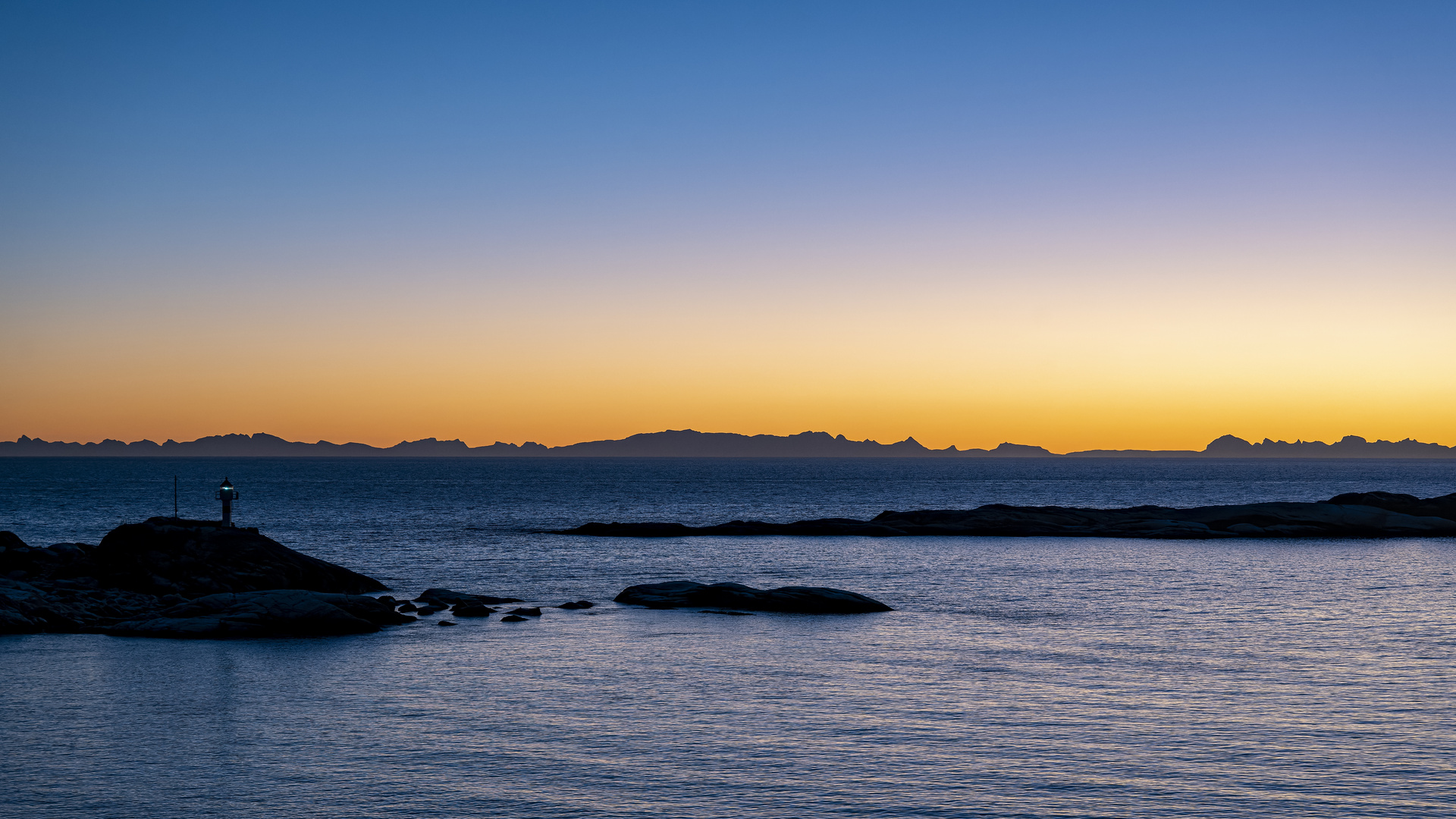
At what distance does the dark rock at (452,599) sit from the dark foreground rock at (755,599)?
16.6 feet

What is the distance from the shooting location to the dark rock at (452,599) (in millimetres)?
46094

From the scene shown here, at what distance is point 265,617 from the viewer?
3884cm

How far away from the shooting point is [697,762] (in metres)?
20.9

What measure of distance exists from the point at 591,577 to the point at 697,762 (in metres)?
38.9

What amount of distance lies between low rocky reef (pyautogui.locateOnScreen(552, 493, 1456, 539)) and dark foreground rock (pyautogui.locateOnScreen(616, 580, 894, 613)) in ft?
144

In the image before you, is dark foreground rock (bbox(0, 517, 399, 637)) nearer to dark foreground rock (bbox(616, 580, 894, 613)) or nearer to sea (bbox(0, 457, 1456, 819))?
sea (bbox(0, 457, 1456, 819))

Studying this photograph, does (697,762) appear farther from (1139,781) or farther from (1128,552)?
(1128,552)

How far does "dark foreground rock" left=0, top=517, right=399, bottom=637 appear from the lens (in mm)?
38594

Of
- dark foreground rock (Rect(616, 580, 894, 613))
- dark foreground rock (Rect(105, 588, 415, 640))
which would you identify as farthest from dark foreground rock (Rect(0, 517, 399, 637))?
dark foreground rock (Rect(616, 580, 894, 613))

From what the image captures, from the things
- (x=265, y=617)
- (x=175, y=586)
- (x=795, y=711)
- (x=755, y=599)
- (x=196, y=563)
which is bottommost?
(x=795, y=711)

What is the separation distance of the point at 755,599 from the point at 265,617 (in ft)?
60.2

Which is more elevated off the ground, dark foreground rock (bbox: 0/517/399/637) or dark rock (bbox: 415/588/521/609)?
dark foreground rock (bbox: 0/517/399/637)

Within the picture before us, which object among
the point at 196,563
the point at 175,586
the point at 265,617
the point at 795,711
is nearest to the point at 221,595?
the point at 265,617

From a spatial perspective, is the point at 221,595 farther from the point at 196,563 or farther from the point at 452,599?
the point at 452,599
